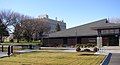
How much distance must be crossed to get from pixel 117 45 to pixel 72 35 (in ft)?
38.6

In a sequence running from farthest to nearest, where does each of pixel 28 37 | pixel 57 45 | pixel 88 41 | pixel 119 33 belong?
pixel 28 37 → pixel 57 45 → pixel 88 41 → pixel 119 33

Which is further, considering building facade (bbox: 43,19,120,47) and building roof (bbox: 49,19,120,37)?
building roof (bbox: 49,19,120,37)

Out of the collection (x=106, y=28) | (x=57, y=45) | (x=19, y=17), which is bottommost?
(x=57, y=45)

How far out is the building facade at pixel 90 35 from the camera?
47.6 m

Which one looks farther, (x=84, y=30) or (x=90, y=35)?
(x=84, y=30)

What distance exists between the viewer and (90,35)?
5156 cm

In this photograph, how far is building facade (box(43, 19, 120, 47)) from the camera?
47625 mm

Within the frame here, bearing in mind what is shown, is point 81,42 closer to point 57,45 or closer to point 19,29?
point 57,45

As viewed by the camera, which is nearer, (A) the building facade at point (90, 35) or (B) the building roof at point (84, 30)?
(A) the building facade at point (90, 35)

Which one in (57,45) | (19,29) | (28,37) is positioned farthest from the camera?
(28,37)

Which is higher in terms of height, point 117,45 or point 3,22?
point 3,22

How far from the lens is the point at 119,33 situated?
153 ft

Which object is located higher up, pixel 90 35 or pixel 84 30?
pixel 84 30

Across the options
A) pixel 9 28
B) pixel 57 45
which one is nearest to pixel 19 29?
pixel 9 28
